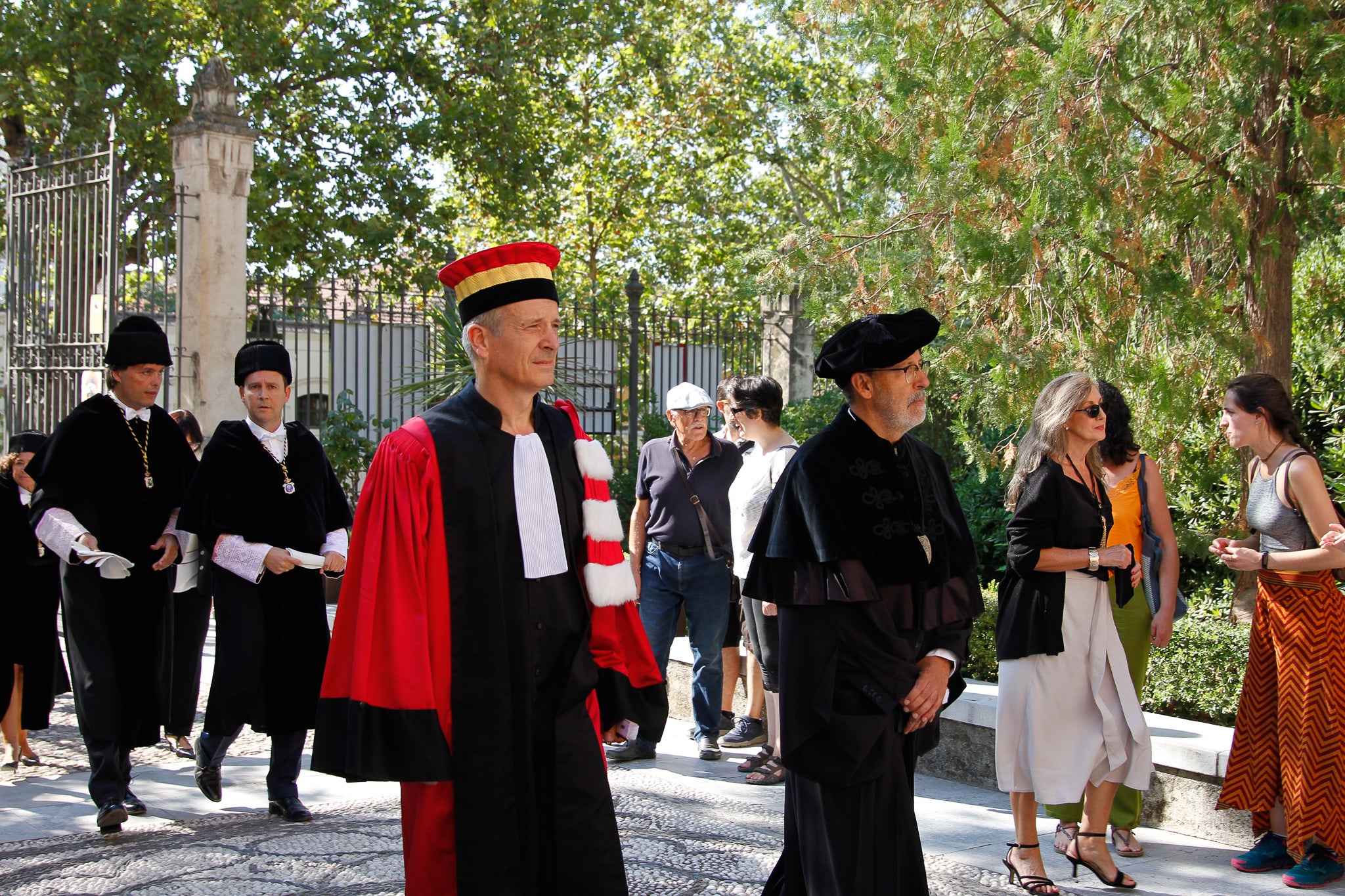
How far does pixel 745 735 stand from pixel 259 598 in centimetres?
296

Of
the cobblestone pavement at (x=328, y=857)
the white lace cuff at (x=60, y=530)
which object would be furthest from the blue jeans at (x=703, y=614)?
the white lace cuff at (x=60, y=530)

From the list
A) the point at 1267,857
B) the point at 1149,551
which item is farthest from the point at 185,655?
the point at 1267,857

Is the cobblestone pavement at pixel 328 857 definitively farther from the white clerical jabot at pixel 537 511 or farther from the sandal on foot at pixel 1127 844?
the white clerical jabot at pixel 537 511

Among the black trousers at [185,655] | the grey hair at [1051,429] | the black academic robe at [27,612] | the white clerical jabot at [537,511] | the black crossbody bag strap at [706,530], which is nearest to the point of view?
the white clerical jabot at [537,511]

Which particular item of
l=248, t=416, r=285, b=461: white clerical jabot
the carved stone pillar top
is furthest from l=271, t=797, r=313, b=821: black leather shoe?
the carved stone pillar top

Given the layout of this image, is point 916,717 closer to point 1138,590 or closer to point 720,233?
point 1138,590

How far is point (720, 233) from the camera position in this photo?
28.1 meters

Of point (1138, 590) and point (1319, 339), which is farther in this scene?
point (1319, 339)

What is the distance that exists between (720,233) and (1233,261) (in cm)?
2156

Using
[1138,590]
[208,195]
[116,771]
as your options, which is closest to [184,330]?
[208,195]

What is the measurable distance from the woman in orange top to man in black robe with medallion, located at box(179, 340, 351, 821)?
11.2ft

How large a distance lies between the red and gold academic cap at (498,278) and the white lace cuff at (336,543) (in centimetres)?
266

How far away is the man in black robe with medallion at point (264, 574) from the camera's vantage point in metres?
5.70

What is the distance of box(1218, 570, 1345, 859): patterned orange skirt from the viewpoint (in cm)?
487
